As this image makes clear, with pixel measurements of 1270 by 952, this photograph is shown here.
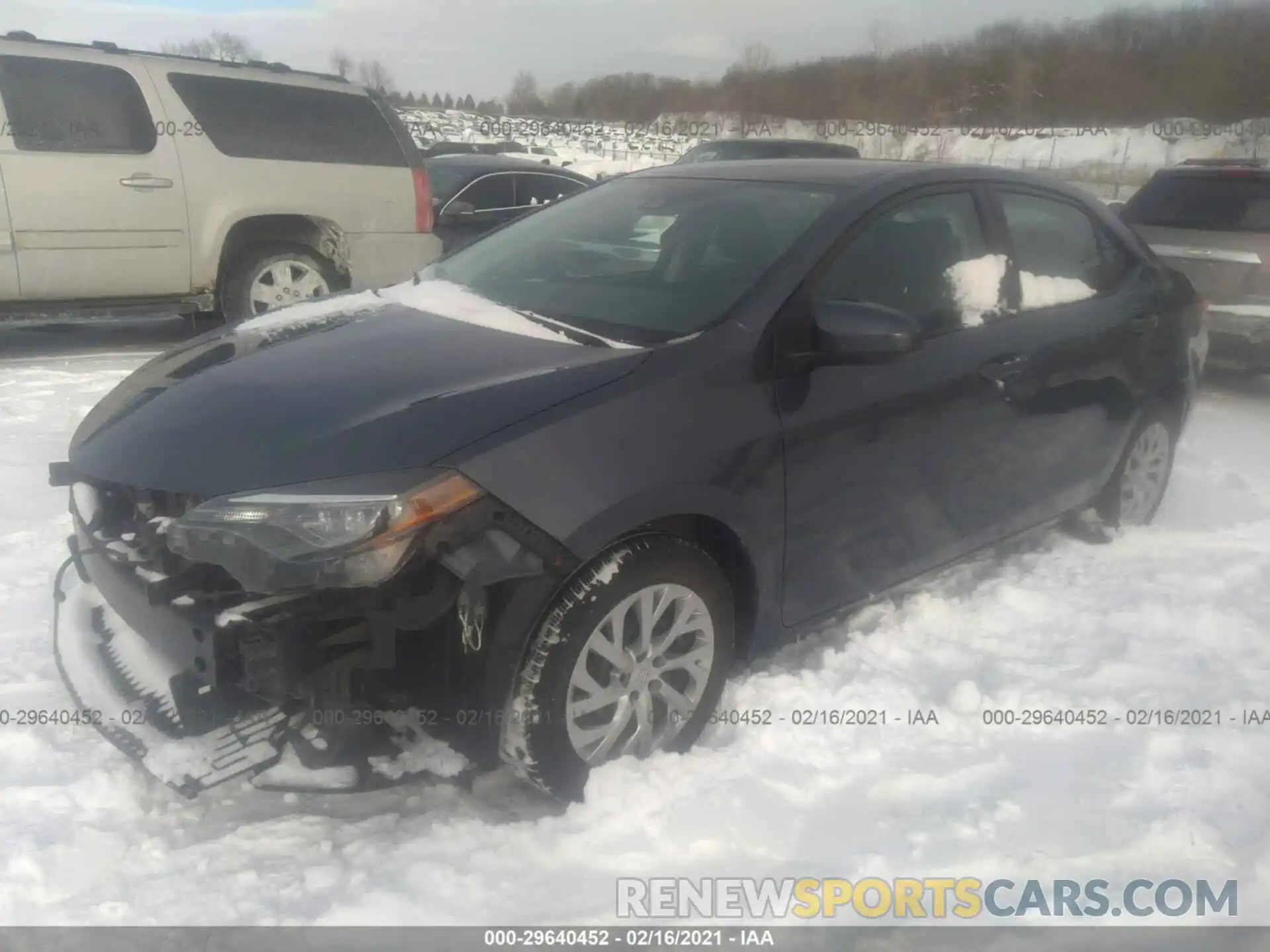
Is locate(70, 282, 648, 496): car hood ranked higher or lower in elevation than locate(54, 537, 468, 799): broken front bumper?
higher

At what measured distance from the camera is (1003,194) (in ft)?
11.9

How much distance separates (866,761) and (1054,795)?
48 centimetres

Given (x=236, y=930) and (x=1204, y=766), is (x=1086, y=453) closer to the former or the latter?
(x=1204, y=766)

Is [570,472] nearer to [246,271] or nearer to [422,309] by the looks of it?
[422,309]

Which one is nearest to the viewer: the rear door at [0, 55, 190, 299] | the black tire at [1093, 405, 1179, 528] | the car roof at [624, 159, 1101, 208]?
the car roof at [624, 159, 1101, 208]

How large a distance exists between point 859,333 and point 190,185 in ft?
17.8

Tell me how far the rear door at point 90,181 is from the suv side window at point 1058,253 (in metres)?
5.26

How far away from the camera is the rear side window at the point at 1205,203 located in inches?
275

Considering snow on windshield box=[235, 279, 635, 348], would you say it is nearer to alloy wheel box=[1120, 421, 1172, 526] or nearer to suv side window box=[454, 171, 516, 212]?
alloy wheel box=[1120, 421, 1172, 526]

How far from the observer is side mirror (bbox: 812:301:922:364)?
106 inches

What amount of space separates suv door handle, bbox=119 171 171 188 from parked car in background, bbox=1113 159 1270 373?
661cm

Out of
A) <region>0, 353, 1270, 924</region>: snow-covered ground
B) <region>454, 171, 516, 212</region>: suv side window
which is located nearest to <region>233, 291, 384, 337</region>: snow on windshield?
<region>0, 353, 1270, 924</region>: snow-covered ground

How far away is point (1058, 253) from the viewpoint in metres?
3.82

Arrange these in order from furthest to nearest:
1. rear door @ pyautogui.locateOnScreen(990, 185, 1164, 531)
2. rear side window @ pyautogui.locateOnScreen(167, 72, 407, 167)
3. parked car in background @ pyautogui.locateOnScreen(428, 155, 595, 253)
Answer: parked car in background @ pyautogui.locateOnScreen(428, 155, 595, 253), rear side window @ pyautogui.locateOnScreen(167, 72, 407, 167), rear door @ pyautogui.locateOnScreen(990, 185, 1164, 531)
